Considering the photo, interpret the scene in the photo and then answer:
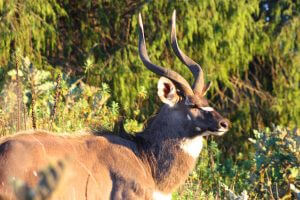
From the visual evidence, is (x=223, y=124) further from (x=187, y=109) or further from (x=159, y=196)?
(x=159, y=196)

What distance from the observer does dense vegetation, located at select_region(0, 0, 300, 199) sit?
37.2ft

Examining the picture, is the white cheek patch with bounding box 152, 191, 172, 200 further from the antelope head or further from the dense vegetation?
the dense vegetation

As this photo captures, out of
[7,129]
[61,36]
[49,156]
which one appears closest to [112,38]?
[61,36]

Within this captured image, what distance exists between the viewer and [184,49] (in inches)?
492

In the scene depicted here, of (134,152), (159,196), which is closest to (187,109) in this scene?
(134,152)

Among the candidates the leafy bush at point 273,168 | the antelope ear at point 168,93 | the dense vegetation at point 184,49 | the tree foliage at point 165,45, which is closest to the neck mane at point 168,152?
the antelope ear at point 168,93

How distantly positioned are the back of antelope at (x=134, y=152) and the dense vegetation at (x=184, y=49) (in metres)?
2.99

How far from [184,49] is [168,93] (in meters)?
6.72

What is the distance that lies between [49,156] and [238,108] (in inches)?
377

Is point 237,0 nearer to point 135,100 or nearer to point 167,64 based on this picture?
point 167,64

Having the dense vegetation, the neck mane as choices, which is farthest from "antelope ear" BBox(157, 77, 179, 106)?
the dense vegetation

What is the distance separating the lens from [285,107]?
45.5ft

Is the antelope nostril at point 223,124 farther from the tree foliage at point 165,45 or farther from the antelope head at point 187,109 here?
the tree foliage at point 165,45

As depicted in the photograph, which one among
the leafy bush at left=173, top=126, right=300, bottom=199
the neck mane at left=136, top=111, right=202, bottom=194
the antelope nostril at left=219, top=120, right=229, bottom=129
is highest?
the antelope nostril at left=219, top=120, right=229, bottom=129
